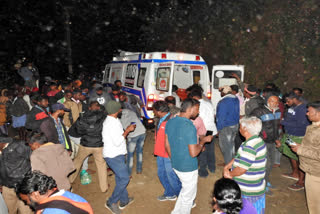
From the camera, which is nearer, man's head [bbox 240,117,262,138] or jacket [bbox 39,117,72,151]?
man's head [bbox 240,117,262,138]

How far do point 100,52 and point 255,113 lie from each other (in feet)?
60.7

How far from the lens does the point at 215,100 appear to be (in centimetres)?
1009

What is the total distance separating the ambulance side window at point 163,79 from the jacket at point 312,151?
500cm

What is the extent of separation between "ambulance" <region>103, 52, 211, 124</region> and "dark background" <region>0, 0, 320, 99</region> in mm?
2896

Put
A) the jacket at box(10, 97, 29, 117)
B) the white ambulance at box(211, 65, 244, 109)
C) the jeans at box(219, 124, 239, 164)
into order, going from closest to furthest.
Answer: the jeans at box(219, 124, 239, 164) → the jacket at box(10, 97, 29, 117) → the white ambulance at box(211, 65, 244, 109)

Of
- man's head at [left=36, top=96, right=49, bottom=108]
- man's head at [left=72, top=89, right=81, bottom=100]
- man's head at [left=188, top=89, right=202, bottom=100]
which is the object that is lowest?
man's head at [left=36, top=96, right=49, bottom=108]

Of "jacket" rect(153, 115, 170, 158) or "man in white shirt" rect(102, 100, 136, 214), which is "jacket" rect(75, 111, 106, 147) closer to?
"man in white shirt" rect(102, 100, 136, 214)

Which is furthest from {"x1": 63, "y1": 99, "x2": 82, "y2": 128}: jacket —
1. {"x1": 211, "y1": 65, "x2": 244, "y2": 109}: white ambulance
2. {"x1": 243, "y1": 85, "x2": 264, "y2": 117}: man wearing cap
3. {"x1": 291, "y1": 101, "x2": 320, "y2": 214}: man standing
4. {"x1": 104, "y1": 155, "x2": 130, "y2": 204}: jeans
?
{"x1": 211, "y1": 65, "x2": 244, "y2": 109}: white ambulance

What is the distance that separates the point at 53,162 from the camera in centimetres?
337

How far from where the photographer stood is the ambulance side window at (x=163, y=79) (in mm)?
8031

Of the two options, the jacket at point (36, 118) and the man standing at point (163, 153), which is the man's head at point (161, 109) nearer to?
the man standing at point (163, 153)

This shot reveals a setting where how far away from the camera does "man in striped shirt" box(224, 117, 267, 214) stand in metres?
2.86

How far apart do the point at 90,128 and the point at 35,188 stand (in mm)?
2419

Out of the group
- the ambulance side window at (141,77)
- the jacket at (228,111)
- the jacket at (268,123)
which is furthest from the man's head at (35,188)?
the ambulance side window at (141,77)
